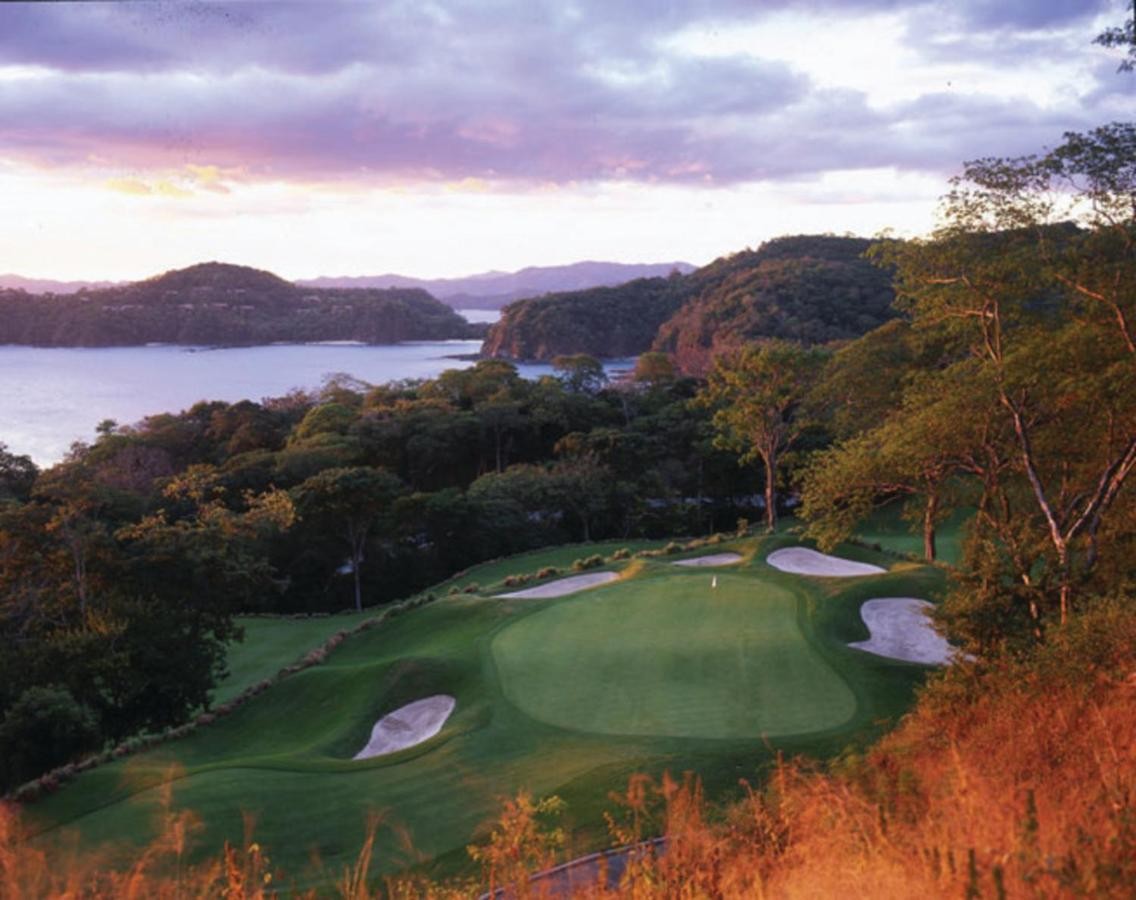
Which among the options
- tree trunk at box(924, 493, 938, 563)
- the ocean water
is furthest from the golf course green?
the ocean water

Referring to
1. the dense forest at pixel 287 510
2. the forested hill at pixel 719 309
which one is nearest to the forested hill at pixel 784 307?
the forested hill at pixel 719 309

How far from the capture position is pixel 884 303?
241 feet

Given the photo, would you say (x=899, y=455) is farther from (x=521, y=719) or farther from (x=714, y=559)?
(x=521, y=719)

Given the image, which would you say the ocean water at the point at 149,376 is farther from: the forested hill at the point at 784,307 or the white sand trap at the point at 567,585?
the white sand trap at the point at 567,585

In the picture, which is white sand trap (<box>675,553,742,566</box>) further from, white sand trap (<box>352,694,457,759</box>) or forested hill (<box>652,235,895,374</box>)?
forested hill (<box>652,235,895,374</box>)

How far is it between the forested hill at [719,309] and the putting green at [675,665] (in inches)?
2034

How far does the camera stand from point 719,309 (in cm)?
8106

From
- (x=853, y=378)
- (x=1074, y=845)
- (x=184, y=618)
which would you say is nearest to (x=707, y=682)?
(x=1074, y=845)

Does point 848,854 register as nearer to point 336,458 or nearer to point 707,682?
point 707,682

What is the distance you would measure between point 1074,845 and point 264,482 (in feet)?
133

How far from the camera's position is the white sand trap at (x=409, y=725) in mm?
13180

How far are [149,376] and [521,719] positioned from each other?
83.7 metres

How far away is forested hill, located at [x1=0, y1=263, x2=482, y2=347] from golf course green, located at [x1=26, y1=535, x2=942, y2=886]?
97.9 m

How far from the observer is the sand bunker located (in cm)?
1488
